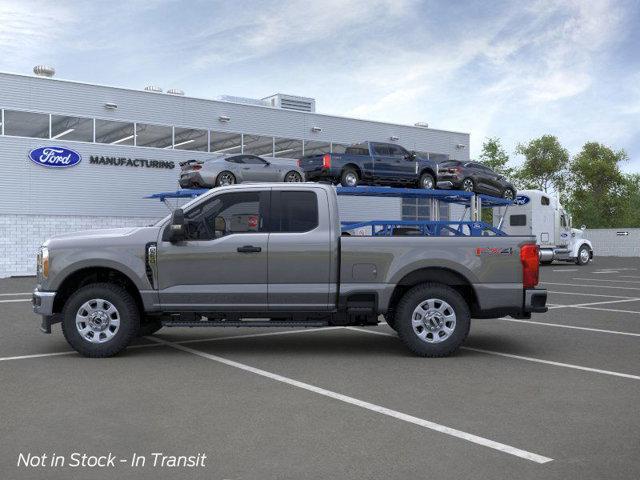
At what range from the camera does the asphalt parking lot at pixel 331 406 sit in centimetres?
450

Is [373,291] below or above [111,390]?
above

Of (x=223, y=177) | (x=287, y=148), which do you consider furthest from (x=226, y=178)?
(x=287, y=148)

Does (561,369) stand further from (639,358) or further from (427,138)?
(427,138)

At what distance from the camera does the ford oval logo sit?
2816 centimetres

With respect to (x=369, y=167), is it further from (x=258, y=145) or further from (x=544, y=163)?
(x=544, y=163)

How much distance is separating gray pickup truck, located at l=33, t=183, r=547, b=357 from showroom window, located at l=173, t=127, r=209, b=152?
2398 centimetres

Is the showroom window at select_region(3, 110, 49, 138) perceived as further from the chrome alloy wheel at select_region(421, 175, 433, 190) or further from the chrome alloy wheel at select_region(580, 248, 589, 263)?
the chrome alloy wheel at select_region(580, 248, 589, 263)

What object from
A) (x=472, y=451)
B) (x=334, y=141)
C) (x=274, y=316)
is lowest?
(x=472, y=451)

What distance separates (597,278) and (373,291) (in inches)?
720

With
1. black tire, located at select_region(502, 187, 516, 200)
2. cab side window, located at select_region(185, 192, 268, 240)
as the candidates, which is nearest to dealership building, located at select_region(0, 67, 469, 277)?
black tire, located at select_region(502, 187, 516, 200)

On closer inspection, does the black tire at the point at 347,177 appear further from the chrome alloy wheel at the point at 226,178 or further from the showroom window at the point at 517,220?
the showroom window at the point at 517,220

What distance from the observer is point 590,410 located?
230 inches

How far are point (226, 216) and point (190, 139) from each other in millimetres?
24392

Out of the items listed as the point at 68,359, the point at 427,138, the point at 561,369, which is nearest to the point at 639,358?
the point at 561,369
